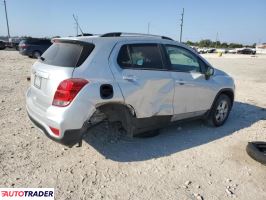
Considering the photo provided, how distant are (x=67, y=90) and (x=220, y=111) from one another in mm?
3656

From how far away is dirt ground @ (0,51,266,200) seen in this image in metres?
3.69

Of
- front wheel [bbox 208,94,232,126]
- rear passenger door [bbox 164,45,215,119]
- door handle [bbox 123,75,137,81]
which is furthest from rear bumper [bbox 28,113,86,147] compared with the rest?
front wheel [bbox 208,94,232,126]

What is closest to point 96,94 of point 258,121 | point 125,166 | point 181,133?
point 125,166

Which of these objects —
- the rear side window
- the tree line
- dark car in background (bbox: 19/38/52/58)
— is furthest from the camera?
the tree line

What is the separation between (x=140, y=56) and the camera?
183 inches

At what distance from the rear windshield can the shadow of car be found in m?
1.55

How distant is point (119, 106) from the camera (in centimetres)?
436

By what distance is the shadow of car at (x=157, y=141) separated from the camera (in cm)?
469

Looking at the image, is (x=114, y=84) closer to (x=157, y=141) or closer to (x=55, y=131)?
(x=55, y=131)

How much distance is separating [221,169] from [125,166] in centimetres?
143

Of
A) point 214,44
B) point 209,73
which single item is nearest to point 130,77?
point 209,73

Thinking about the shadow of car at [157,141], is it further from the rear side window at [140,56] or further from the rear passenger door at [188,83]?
the rear side window at [140,56]

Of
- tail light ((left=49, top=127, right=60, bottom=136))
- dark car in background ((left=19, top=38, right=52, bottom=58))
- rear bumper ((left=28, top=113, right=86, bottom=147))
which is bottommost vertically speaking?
dark car in background ((left=19, top=38, right=52, bottom=58))

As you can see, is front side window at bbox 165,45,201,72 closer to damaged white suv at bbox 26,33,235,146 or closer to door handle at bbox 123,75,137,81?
damaged white suv at bbox 26,33,235,146
